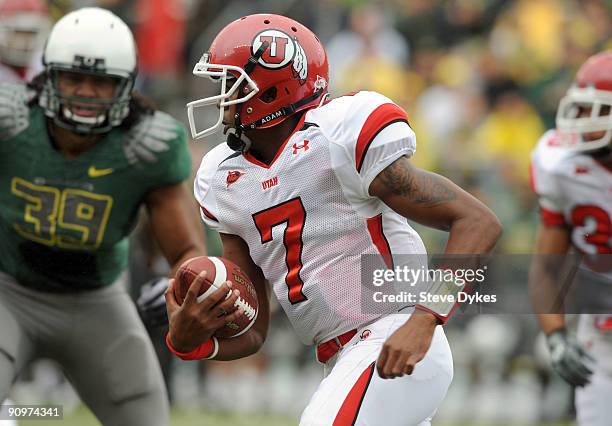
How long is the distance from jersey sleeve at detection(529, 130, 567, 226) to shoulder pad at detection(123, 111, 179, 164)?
5.56 feet

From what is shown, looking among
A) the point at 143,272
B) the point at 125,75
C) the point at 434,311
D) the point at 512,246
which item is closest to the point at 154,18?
the point at 143,272

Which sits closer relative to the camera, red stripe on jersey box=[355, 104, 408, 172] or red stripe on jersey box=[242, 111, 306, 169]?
red stripe on jersey box=[355, 104, 408, 172]

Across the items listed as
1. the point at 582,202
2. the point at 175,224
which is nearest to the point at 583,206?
the point at 582,202

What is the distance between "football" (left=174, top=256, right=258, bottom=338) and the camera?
3.81 metres

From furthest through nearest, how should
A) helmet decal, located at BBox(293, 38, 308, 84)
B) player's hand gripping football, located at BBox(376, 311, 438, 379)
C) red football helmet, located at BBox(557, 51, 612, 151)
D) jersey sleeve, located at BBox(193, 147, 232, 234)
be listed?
1. red football helmet, located at BBox(557, 51, 612, 151)
2. jersey sleeve, located at BBox(193, 147, 232, 234)
3. helmet decal, located at BBox(293, 38, 308, 84)
4. player's hand gripping football, located at BBox(376, 311, 438, 379)

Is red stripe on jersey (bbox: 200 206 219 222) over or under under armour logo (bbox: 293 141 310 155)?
under

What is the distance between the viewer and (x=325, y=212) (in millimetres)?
3908

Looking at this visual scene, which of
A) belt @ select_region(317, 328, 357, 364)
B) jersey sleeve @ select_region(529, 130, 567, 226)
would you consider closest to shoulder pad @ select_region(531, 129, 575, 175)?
jersey sleeve @ select_region(529, 130, 567, 226)

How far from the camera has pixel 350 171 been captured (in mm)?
3809

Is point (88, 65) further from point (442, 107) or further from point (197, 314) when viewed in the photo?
point (442, 107)

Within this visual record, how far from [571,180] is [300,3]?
5.62m

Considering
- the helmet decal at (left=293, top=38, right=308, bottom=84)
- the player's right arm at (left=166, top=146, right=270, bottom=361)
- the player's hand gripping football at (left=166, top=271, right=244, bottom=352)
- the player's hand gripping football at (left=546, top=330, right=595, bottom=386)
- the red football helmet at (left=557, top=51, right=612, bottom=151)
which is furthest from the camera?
the red football helmet at (left=557, top=51, right=612, bottom=151)

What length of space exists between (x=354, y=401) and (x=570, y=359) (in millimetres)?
1615

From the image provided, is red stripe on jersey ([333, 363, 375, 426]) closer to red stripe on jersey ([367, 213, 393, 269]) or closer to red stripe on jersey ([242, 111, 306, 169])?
red stripe on jersey ([367, 213, 393, 269])
